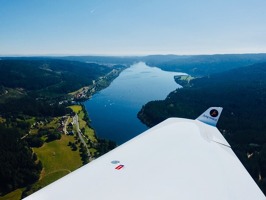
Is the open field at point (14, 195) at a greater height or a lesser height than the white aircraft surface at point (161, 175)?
lesser

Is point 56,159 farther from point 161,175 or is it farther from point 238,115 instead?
point 238,115

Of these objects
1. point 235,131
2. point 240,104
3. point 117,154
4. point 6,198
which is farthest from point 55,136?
point 240,104

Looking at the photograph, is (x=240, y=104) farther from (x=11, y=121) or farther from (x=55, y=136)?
(x=11, y=121)

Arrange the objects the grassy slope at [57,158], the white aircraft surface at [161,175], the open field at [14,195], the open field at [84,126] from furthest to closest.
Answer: the open field at [84,126] < the grassy slope at [57,158] < the open field at [14,195] < the white aircraft surface at [161,175]

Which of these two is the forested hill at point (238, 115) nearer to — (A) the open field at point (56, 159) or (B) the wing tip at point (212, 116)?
(B) the wing tip at point (212, 116)

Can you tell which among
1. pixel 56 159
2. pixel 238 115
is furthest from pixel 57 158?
pixel 238 115

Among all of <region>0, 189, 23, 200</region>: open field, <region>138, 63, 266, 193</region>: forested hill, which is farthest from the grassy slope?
<region>138, 63, 266, 193</region>: forested hill

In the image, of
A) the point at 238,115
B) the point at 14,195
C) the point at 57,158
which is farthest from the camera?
the point at 238,115

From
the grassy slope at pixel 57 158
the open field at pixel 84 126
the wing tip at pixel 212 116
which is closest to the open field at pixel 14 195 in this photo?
the grassy slope at pixel 57 158

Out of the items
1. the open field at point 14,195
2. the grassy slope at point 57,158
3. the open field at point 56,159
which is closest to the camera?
the open field at point 14,195

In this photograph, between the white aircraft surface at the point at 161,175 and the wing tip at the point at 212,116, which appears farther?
the wing tip at the point at 212,116
